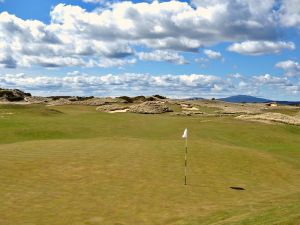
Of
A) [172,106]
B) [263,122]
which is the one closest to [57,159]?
[263,122]

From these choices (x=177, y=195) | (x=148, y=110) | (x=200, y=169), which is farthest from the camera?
(x=148, y=110)

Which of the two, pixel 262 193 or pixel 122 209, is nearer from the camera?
pixel 122 209

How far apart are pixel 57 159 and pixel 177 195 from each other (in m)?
11.6

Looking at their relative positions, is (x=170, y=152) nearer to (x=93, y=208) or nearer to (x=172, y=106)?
(x=93, y=208)

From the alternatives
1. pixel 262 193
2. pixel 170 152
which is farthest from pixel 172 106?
pixel 262 193

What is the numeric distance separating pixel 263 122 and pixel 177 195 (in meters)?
51.6

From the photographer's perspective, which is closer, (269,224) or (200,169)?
(269,224)

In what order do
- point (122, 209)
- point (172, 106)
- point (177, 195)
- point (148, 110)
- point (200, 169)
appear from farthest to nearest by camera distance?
1. point (172, 106)
2. point (148, 110)
3. point (200, 169)
4. point (177, 195)
5. point (122, 209)

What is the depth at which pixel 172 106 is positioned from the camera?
4525 inches

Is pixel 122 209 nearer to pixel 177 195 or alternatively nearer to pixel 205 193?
pixel 177 195

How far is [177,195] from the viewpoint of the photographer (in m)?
25.8

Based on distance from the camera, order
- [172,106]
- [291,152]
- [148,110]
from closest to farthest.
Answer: [291,152] < [148,110] < [172,106]

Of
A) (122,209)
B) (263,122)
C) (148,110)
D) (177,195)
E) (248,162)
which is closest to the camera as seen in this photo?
(122,209)

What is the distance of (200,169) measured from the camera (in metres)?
33.0
